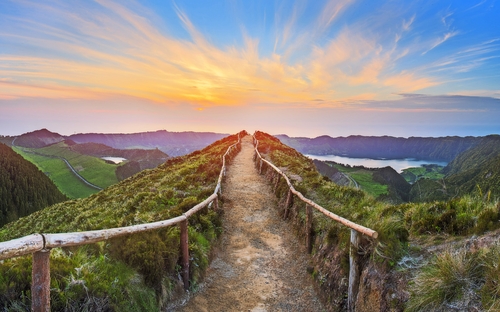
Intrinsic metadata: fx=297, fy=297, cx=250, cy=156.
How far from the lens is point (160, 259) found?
6.42 meters

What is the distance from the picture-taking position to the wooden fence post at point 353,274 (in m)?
6.16

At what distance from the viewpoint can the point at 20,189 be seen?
116 metres

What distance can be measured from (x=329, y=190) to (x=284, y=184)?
3310 millimetres

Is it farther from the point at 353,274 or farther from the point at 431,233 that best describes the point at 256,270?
the point at 431,233

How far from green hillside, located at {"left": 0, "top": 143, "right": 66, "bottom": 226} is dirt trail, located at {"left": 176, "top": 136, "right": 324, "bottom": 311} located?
120367 mm

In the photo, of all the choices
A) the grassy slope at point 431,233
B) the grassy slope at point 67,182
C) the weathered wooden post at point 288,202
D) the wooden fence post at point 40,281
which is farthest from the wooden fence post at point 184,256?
the grassy slope at point 67,182

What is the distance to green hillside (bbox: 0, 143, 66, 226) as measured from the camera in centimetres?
10625

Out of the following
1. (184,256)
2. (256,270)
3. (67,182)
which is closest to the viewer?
(184,256)

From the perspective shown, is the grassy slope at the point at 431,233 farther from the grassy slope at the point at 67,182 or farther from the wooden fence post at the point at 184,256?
the grassy slope at the point at 67,182

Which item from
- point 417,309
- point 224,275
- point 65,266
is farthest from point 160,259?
point 417,309

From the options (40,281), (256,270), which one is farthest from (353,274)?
(40,281)

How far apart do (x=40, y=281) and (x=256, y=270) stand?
6.38 m

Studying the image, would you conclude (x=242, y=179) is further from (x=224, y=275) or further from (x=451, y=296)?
(x=451, y=296)

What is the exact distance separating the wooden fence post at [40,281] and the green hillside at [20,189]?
412 feet
